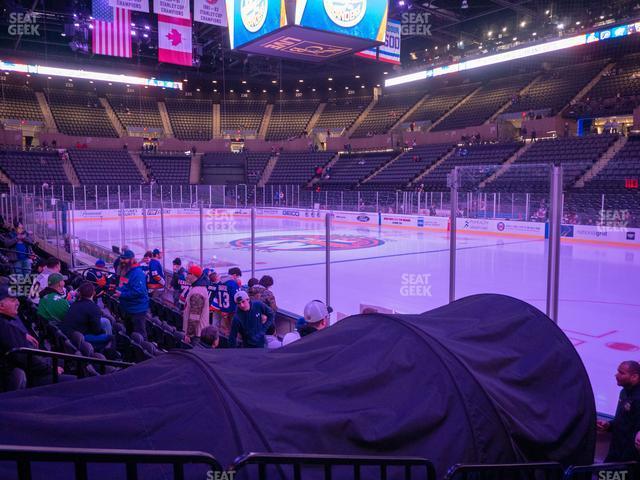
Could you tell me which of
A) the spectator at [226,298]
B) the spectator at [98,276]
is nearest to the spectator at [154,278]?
the spectator at [98,276]

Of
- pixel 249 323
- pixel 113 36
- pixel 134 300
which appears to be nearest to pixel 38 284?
pixel 134 300

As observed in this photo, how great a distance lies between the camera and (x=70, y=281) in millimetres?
10555

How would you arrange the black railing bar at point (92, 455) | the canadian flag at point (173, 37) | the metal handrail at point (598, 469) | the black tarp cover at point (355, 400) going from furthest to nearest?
the canadian flag at point (173, 37)
the metal handrail at point (598, 469)
the black tarp cover at point (355, 400)
the black railing bar at point (92, 455)

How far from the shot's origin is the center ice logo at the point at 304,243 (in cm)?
1984

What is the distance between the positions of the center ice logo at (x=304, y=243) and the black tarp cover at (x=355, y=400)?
16.4 meters

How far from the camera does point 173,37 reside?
15.4 meters

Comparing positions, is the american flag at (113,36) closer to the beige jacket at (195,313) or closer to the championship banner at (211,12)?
the championship banner at (211,12)

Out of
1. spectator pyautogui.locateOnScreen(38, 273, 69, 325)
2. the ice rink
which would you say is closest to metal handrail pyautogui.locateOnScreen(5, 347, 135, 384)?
spectator pyautogui.locateOnScreen(38, 273, 69, 325)

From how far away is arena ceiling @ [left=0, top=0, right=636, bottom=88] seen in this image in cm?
2641

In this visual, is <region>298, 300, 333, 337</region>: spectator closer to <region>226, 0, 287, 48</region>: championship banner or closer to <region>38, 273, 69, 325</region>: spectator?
<region>38, 273, 69, 325</region>: spectator

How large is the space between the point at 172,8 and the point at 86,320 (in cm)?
1031

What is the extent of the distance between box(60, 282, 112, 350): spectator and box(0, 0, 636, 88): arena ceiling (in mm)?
19182

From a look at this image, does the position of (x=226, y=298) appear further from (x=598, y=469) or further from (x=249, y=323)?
(x=598, y=469)

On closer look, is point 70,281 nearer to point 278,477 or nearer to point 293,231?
point 278,477
